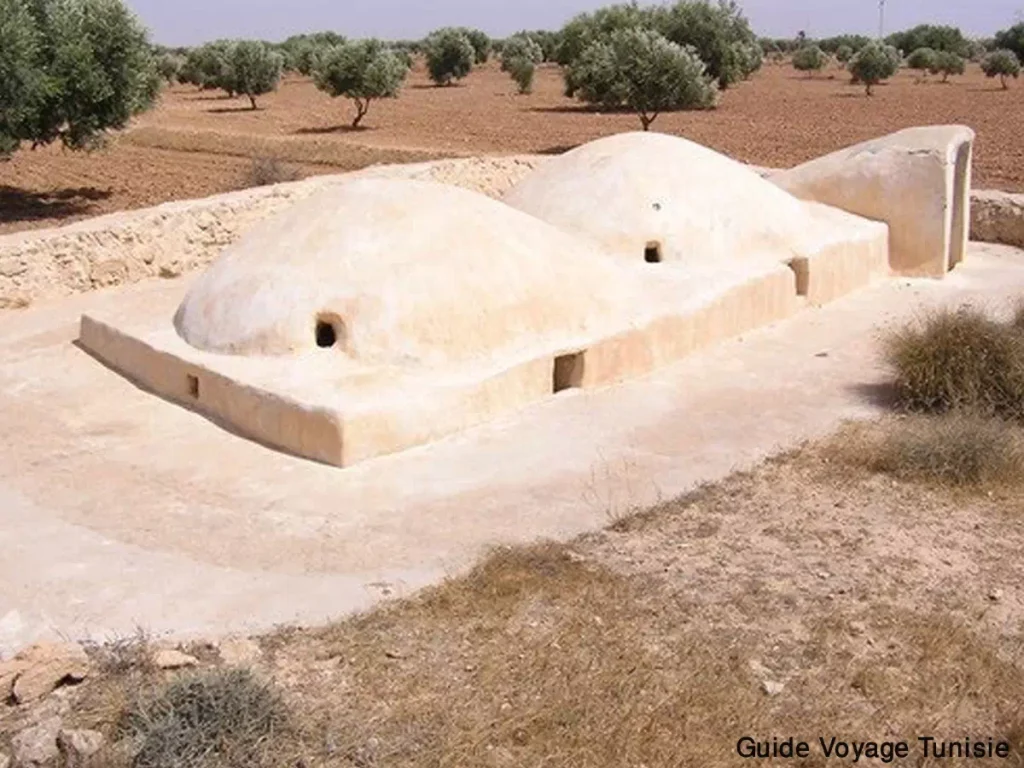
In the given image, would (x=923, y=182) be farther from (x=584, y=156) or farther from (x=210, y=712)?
(x=210, y=712)

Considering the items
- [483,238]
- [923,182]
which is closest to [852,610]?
[483,238]

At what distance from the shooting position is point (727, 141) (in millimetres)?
27031

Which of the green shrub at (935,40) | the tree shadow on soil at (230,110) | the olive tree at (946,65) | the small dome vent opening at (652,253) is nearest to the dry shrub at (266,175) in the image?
the small dome vent opening at (652,253)

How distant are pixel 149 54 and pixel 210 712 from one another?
15.1m

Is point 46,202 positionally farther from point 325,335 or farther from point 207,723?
point 207,723

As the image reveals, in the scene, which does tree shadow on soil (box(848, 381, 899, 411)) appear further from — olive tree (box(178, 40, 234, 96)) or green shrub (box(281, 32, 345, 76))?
green shrub (box(281, 32, 345, 76))

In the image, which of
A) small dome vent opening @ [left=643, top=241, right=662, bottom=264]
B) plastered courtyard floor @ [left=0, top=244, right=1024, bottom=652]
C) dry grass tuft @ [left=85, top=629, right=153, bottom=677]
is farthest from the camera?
small dome vent opening @ [left=643, top=241, right=662, bottom=264]

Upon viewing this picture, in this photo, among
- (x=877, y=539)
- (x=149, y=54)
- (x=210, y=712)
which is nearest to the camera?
(x=210, y=712)

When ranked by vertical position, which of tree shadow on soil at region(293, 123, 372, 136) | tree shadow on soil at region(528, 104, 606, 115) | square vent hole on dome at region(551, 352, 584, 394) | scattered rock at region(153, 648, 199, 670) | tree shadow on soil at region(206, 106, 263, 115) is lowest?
scattered rock at region(153, 648, 199, 670)

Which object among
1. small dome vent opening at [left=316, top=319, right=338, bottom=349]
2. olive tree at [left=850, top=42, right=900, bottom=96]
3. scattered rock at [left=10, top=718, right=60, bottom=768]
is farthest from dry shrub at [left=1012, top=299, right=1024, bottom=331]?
olive tree at [left=850, top=42, right=900, bottom=96]

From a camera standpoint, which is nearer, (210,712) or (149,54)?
(210,712)

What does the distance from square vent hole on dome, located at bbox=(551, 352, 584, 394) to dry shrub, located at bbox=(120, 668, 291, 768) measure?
4.94 meters

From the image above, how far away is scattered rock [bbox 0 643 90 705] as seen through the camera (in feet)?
17.6

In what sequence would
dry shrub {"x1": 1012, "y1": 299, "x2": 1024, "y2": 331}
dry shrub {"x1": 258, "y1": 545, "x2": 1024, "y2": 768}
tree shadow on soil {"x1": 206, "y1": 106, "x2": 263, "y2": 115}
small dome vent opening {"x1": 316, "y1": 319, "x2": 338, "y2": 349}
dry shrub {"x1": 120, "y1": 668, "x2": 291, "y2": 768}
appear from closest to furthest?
dry shrub {"x1": 120, "y1": 668, "x2": 291, "y2": 768}
dry shrub {"x1": 258, "y1": 545, "x2": 1024, "y2": 768}
small dome vent opening {"x1": 316, "y1": 319, "x2": 338, "y2": 349}
dry shrub {"x1": 1012, "y1": 299, "x2": 1024, "y2": 331}
tree shadow on soil {"x1": 206, "y1": 106, "x2": 263, "y2": 115}
